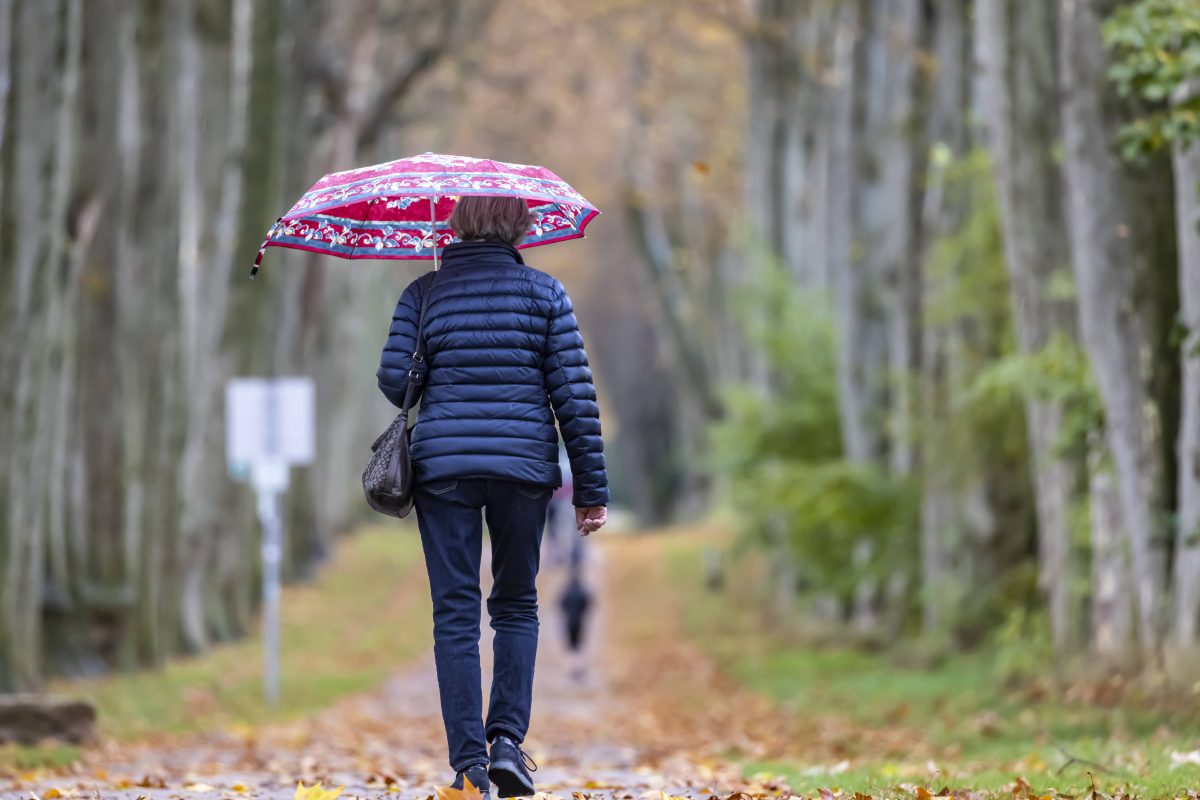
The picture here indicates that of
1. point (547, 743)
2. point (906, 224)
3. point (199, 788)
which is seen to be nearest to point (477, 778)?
point (199, 788)

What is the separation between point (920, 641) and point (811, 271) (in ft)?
30.1

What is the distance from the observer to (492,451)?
681 cm

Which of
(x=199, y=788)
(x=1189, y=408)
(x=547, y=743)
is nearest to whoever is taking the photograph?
(x=199, y=788)

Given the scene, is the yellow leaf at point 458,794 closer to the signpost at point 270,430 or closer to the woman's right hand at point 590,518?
the woman's right hand at point 590,518

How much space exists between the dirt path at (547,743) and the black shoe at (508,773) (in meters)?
0.84

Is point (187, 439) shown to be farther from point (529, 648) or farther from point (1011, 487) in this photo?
point (529, 648)

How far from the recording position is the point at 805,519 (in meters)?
21.6

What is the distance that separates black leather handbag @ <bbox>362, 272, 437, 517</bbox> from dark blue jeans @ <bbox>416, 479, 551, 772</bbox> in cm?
12

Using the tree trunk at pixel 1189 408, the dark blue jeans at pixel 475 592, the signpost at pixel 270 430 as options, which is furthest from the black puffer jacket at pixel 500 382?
the signpost at pixel 270 430

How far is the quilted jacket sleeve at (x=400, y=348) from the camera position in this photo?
6.91 metres

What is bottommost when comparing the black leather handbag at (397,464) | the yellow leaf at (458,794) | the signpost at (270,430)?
the yellow leaf at (458,794)

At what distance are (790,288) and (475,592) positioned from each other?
1841 centimetres

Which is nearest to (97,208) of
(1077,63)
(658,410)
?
(1077,63)

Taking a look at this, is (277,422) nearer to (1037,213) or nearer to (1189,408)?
(1037,213)
